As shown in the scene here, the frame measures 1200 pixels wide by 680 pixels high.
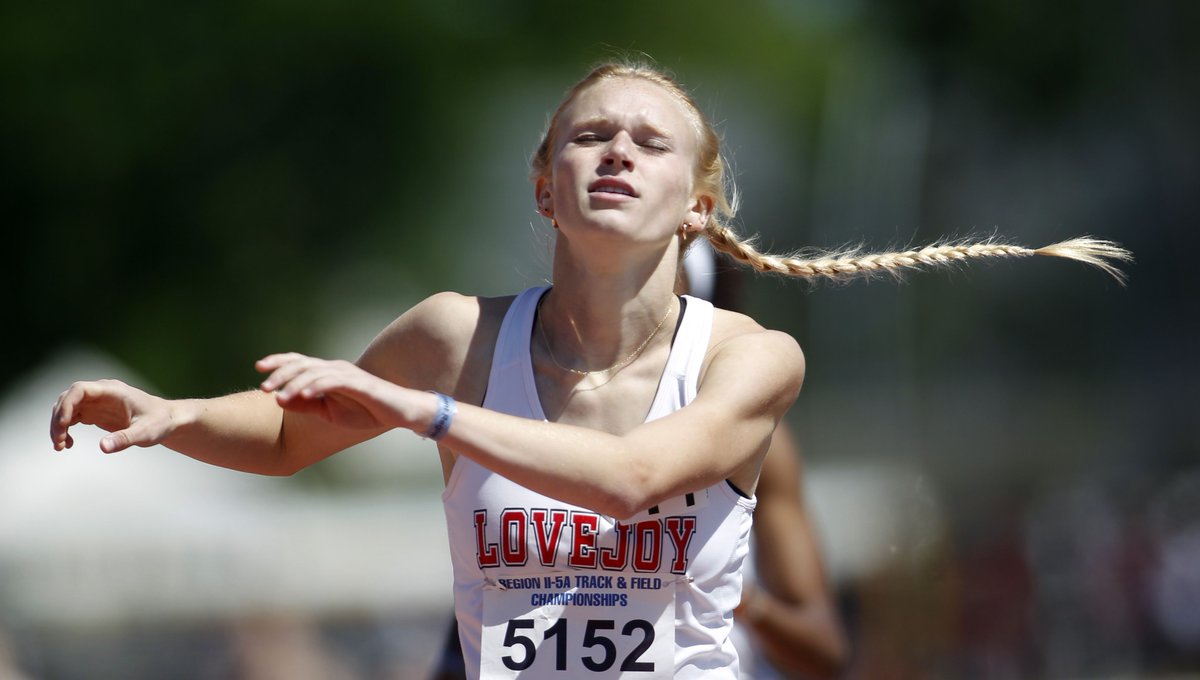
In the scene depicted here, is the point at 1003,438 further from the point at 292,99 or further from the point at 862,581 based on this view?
the point at 292,99

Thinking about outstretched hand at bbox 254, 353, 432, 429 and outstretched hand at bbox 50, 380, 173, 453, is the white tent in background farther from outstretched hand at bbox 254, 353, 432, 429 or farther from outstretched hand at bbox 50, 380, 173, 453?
outstretched hand at bbox 254, 353, 432, 429

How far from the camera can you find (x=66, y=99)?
1268cm

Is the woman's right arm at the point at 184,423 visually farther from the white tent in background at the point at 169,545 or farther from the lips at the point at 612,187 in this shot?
the white tent in background at the point at 169,545

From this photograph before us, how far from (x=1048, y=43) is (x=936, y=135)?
53.3 inches

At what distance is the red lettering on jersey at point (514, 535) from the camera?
2387 mm

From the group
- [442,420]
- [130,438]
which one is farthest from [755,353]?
[130,438]

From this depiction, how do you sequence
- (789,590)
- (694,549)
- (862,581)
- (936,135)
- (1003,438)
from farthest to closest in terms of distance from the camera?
(936,135) → (1003,438) → (862,581) → (789,590) → (694,549)

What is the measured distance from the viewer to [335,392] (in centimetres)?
202

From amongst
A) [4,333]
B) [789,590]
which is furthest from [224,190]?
[789,590]

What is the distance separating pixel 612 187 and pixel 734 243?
44 cm

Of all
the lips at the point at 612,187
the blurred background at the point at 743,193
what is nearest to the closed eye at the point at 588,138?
the lips at the point at 612,187

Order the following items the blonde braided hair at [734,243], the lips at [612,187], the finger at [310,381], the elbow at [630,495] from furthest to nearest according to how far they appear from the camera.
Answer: the blonde braided hair at [734,243], the lips at [612,187], the elbow at [630,495], the finger at [310,381]

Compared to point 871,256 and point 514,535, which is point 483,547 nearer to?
point 514,535

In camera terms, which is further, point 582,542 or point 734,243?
point 734,243
